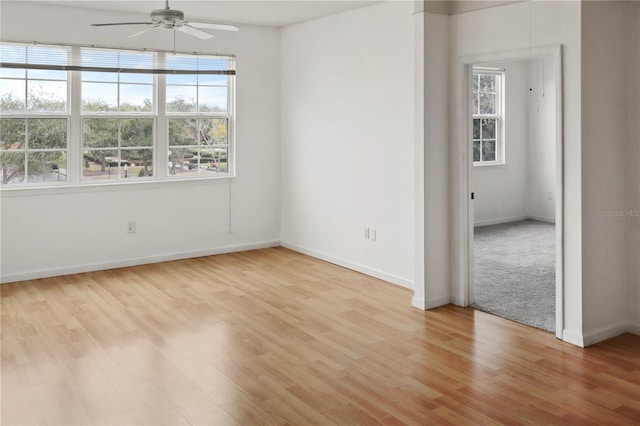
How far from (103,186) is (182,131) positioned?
107 centimetres

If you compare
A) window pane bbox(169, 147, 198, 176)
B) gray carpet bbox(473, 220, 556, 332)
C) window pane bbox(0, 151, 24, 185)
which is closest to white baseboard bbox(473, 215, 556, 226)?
gray carpet bbox(473, 220, 556, 332)

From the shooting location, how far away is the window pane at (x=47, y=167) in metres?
5.86

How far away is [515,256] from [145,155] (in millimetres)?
4199

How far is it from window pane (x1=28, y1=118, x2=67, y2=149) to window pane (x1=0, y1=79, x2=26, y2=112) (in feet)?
0.59

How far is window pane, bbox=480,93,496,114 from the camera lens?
332 inches

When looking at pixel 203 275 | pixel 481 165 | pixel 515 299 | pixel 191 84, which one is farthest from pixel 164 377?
pixel 481 165

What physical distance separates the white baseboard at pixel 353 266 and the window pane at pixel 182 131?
168cm

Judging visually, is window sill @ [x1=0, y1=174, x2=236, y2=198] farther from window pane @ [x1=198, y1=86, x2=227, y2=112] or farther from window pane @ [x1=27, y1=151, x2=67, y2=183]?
window pane @ [x1=198, y1=86, x2=227, y2=112]

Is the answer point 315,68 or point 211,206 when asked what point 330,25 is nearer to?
point 315,68

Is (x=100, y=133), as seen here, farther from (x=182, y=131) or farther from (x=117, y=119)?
(x=182, y=131)

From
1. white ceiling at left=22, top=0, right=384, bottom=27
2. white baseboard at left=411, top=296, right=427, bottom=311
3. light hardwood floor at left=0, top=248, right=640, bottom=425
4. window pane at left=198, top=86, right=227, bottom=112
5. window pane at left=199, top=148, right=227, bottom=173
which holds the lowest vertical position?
light hardwood floor at left=0, top=248, right=640, bottom=425

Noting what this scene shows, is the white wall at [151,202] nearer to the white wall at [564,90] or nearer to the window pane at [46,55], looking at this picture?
the window pane at [46,55]

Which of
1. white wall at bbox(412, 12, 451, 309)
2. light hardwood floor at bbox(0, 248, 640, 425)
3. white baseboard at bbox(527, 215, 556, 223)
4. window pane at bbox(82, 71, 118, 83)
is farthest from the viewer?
white baseboard at bbox(527, 215, 556, 223)

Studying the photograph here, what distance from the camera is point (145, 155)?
647 centimetres
